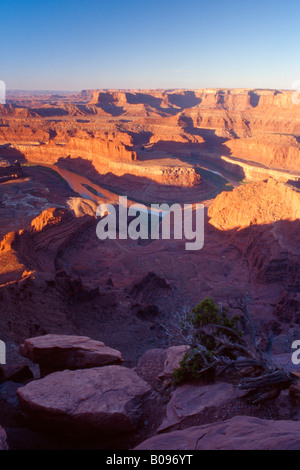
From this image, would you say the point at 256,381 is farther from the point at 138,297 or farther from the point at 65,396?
the point at 138,297

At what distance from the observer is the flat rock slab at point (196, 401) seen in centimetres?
710

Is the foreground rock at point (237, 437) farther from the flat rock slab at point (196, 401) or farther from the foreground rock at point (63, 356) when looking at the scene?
the foreground rock at point (63, 356)

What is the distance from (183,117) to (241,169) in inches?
1596

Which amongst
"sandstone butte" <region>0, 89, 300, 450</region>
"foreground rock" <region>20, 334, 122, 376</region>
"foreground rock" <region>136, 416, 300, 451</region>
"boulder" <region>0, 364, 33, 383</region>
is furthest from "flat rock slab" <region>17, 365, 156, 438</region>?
"boulder" <region>0, 364, 33, 383</region>

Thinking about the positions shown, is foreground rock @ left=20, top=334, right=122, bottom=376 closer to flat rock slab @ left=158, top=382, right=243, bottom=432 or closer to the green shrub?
the green shrub

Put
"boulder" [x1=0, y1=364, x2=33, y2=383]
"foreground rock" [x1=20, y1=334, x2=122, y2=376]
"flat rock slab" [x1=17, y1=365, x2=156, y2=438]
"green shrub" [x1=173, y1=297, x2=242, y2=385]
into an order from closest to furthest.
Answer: "flat rock slab" [x1=17, y1=365, x2=156, y2=438] → "green shrub" [x1=173, y1=297, x2=242, y2=385] → "boulder" [x1=0, y1=364, x2=33, y2=383] → "foreground rock" [x1=20, y1=334, x2=122, y2=376]

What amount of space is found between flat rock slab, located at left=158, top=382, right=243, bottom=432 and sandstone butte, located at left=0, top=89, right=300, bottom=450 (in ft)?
0.12

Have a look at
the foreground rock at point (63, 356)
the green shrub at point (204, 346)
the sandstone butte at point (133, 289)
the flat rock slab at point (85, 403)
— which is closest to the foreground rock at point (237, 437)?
the sandstone butte at point (133, 289)

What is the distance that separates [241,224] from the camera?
30.0 metres

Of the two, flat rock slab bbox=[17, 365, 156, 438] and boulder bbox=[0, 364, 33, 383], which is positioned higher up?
flat rock slab bbox=[17, 365, 156, 438]

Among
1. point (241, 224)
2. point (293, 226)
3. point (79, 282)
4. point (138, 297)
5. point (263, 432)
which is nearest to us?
point (263, 432)

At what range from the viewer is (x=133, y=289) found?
22172mm

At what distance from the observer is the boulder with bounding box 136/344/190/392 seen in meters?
9.36
